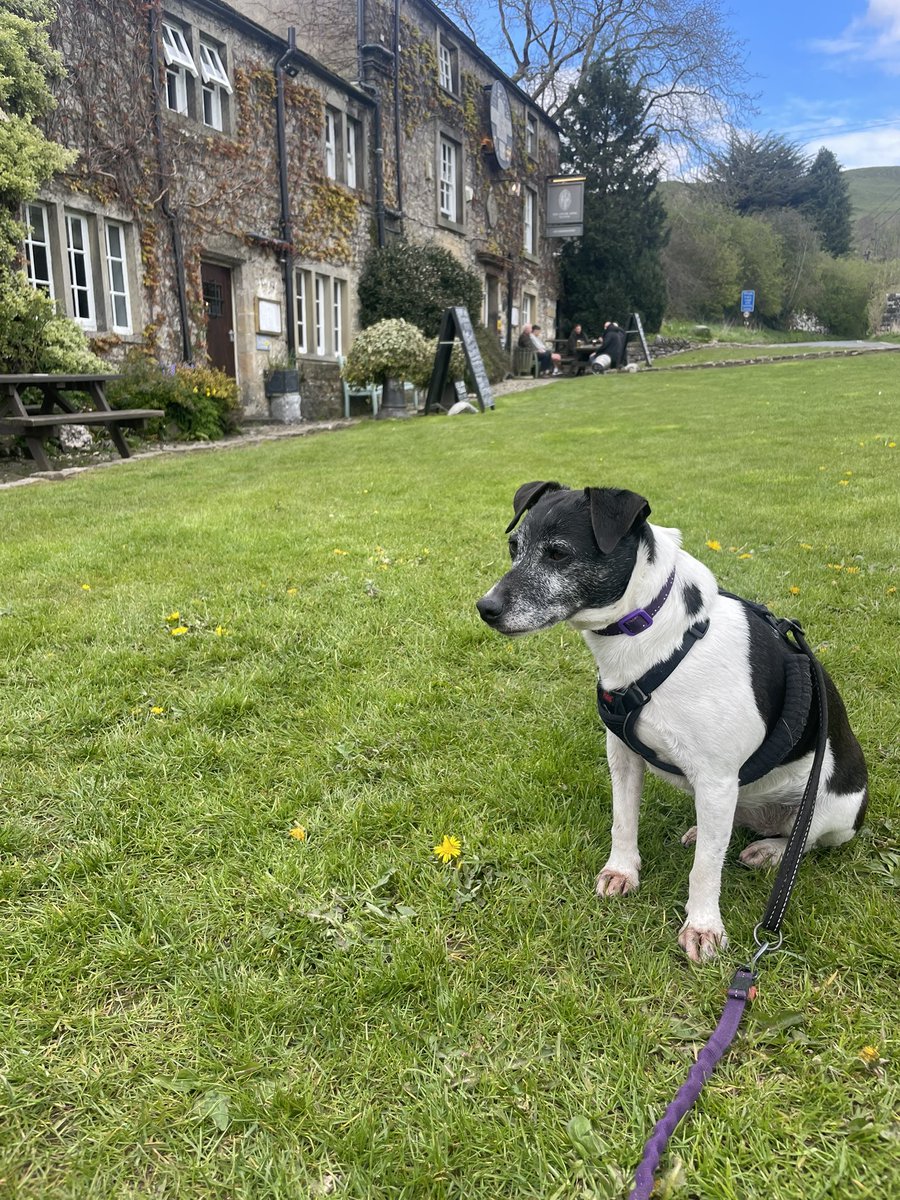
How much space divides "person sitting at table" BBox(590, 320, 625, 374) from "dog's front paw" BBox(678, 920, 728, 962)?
26.6 metres

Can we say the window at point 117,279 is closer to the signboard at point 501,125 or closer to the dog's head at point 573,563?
the dog's head at point 573,563

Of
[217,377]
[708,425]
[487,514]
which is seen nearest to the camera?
[487,514]

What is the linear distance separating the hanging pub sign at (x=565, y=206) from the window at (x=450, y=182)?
8069 mm

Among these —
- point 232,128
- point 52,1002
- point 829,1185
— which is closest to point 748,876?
point 829,1185

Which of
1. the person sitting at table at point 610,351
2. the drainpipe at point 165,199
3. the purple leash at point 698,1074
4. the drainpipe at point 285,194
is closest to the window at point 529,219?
the person sitting at table at point 610,351

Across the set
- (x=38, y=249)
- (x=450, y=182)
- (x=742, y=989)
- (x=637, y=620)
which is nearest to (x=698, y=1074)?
(x=742, y=989)

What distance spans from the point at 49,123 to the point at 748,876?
1359 cm

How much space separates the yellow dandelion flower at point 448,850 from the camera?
7.77 ft

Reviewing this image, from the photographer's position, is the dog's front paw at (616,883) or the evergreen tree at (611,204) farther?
the evergreen tree at (611,204)

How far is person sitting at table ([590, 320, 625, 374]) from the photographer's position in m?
26.7

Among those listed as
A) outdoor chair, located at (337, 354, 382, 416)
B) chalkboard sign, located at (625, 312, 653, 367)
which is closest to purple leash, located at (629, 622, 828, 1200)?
outdoor chair, located at (337, 354, 382, 416)

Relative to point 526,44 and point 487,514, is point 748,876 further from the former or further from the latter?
point 526,44

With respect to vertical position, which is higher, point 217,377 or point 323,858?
point 217,377

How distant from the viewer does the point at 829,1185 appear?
4.67 ft
